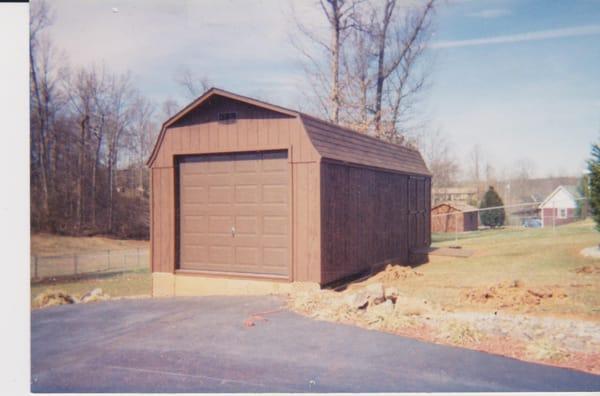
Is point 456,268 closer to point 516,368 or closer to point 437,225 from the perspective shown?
point 516,368

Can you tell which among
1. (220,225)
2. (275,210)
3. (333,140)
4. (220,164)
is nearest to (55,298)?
(220,225)

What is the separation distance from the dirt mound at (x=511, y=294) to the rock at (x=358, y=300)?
5.57ft

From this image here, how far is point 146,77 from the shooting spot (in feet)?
37.7

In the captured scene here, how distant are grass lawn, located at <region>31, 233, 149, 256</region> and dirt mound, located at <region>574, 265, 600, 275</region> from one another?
8.96m

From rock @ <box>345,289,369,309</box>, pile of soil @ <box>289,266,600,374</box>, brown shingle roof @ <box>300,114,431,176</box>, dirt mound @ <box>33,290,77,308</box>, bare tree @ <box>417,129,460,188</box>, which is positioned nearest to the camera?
pile of soil @ <box>289,266,600,374</box>

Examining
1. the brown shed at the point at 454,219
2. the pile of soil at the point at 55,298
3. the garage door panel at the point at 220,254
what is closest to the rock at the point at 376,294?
the garage door panel at the point at 220,254

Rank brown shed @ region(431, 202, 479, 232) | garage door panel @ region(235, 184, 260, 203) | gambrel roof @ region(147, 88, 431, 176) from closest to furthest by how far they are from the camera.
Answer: gambrel roof @ region(147, 88, 431, 176) → garage door panel @ region(235, 184, 260, 203) → brown shed @ region(431, 202, 479, 232)

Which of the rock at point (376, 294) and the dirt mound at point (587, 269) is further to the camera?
the dirt mound at point (587, 269)

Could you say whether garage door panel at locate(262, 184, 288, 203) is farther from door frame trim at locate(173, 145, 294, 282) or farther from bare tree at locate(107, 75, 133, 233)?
bare tree at locate(107, 75, 133, 233)

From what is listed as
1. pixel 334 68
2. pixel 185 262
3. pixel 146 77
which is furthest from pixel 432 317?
pixel 334 68

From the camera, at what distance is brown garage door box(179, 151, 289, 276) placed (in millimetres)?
8633

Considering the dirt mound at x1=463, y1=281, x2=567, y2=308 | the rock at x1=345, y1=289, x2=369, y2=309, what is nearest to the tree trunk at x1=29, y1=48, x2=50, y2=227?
the rock at x1=345, y1=289, x2=369, y2=309

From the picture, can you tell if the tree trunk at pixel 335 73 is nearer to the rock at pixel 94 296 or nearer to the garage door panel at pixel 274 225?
the garage door panel at pixel 274 225

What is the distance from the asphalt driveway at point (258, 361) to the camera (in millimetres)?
4445
